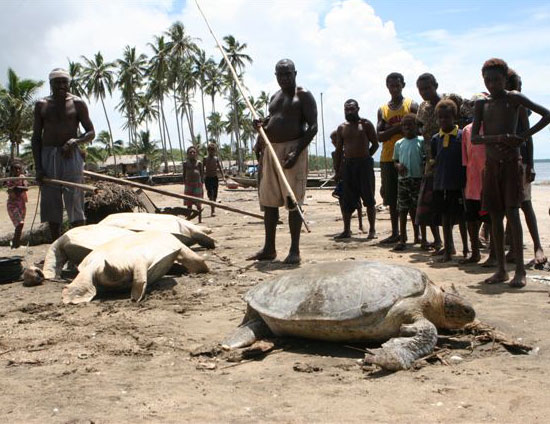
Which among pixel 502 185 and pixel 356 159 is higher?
pixel 356 159

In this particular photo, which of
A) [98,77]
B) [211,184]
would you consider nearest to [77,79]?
[98,77]

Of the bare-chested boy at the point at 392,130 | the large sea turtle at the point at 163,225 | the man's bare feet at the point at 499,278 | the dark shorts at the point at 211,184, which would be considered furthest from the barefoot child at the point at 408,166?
the dark shorts at the point at 211,184

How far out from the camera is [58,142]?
249 inches

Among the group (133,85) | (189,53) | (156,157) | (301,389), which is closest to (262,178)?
(301,389)

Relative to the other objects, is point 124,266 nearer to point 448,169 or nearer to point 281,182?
point 281,182

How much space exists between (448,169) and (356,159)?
7.39ft

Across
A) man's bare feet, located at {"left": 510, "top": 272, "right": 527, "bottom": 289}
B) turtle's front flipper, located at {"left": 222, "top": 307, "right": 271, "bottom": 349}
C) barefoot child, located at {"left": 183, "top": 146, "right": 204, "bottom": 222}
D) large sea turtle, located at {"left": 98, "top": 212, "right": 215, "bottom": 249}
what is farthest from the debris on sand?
man's bare feet, located at {"left": 510, "top": 272, "right": 527, "bottom": 289}

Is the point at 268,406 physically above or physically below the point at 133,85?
below

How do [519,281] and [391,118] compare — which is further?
[391,118]

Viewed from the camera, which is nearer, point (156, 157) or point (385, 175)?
point (385, 175)

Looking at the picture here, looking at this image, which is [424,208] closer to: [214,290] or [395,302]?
[214,290]

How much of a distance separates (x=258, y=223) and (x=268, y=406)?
8.38 m

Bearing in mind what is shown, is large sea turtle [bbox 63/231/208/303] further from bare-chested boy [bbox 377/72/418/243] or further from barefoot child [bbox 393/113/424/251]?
bare-chested boy [bbox 377/72/418/243]

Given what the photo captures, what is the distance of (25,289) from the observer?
532cm
